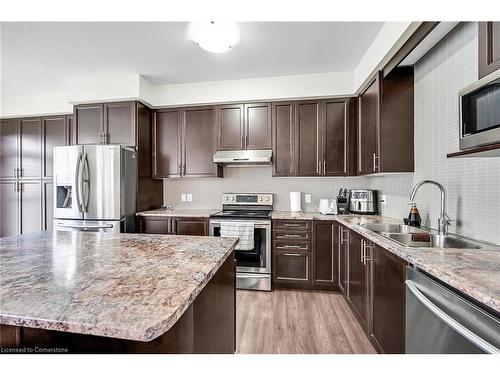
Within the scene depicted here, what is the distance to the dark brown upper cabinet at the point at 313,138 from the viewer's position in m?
3.08

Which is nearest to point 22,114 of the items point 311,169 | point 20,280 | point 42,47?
point 42,47

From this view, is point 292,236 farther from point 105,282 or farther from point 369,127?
point 105,282

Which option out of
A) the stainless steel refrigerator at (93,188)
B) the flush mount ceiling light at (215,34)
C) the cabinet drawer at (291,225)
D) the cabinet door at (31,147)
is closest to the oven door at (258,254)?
the cabinet drawer at (291,225)

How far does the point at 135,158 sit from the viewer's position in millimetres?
3189

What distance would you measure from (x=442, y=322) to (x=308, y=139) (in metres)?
2.44

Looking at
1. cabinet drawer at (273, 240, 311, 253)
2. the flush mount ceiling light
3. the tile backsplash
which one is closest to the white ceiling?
the flush mount ceiling light

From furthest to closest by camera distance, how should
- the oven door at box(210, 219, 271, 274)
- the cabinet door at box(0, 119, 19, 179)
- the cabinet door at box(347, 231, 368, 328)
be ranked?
1. the cabinet door at box(0, 119, 19, 179)
2. the oven door at box(210, 219, 271, 274)
3. the cabinet door at box(347, 231, 368, 328)

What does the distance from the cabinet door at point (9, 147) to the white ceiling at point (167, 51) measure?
3.26ft

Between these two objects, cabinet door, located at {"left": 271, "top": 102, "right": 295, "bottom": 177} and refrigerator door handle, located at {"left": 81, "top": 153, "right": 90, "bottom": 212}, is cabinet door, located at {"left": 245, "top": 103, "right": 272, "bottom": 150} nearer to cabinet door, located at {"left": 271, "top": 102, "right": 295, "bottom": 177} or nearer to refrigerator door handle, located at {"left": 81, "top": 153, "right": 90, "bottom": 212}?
cabinet door, located at {"left": 271, "top": 102, "right": 295, "bottom": 177}

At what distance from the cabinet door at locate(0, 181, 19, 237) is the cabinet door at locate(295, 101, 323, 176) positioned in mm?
4370

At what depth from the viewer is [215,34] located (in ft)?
6.15

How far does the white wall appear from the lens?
1.48 m

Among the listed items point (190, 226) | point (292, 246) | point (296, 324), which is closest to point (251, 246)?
point (292, 246)
